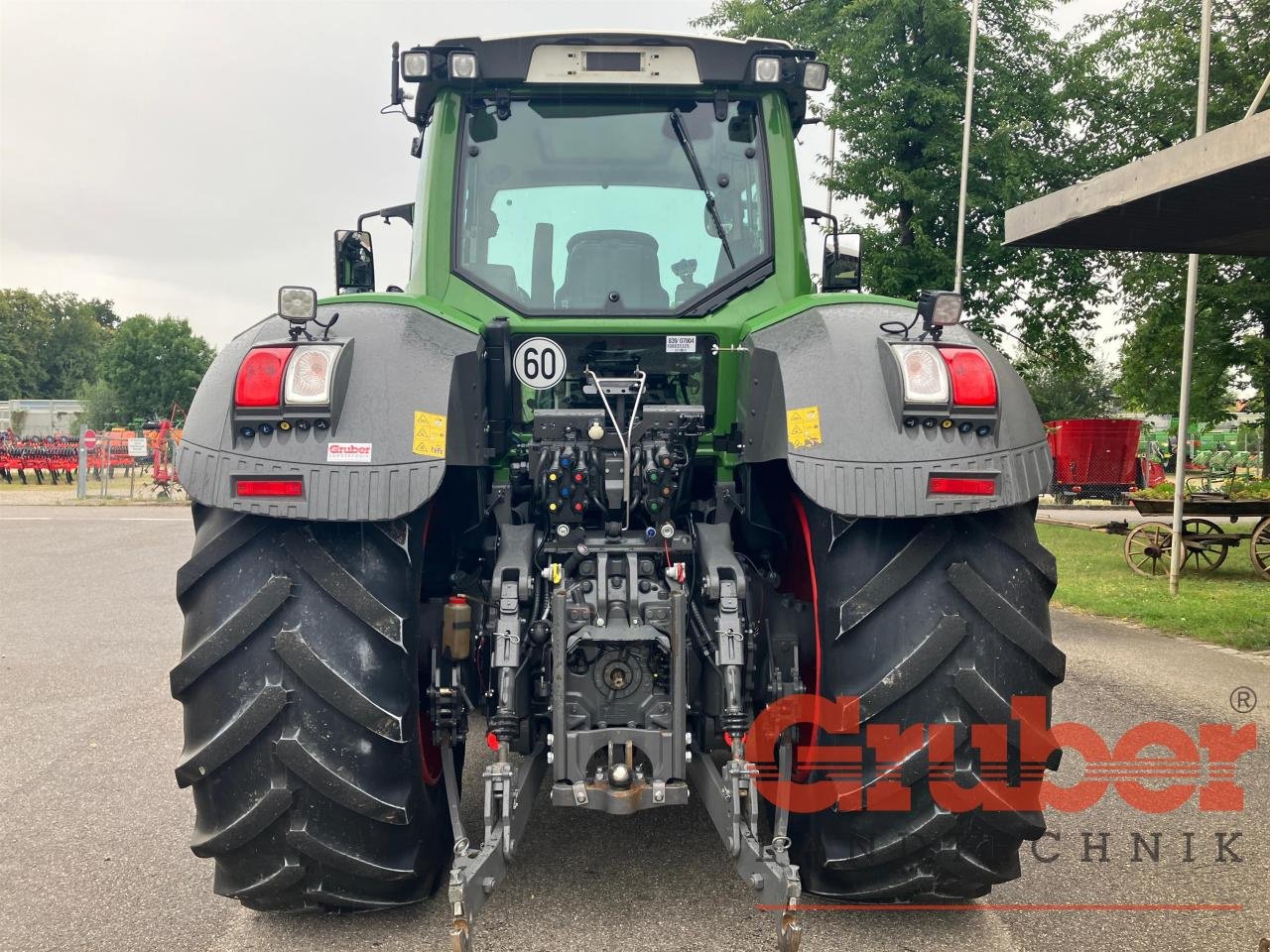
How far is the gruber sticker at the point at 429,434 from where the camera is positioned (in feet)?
8.95

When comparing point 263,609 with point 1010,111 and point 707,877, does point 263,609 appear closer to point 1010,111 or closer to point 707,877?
point 707,877

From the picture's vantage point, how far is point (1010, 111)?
60.6ft

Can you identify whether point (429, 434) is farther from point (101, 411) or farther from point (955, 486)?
point (101, 411)

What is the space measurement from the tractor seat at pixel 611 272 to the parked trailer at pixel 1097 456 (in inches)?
851

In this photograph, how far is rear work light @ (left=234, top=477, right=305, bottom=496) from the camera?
8.66 feet

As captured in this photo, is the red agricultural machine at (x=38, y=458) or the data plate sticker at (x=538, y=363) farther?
the red agricultural machine at (x=38, y=458)

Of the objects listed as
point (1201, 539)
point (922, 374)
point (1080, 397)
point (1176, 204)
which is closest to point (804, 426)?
point (922, 374)

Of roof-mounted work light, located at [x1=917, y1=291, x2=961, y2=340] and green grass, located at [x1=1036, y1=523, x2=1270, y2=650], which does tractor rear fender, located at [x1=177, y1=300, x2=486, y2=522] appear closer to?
roof-mounted work light, located at [x1=917, y1=291, x2=961, y2=340]

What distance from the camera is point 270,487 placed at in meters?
2.65

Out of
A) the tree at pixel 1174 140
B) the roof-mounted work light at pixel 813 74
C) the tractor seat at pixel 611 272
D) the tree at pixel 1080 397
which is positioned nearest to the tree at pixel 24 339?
the tree at pixel 1080 397

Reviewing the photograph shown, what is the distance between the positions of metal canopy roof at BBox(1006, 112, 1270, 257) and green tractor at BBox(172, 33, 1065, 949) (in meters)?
2.51

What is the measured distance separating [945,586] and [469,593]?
1535 mm

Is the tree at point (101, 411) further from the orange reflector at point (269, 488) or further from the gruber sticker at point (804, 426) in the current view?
the gruber sticker at point (804, 426)

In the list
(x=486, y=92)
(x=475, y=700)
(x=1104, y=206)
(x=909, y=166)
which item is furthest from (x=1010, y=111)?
(x=475, y=700)
